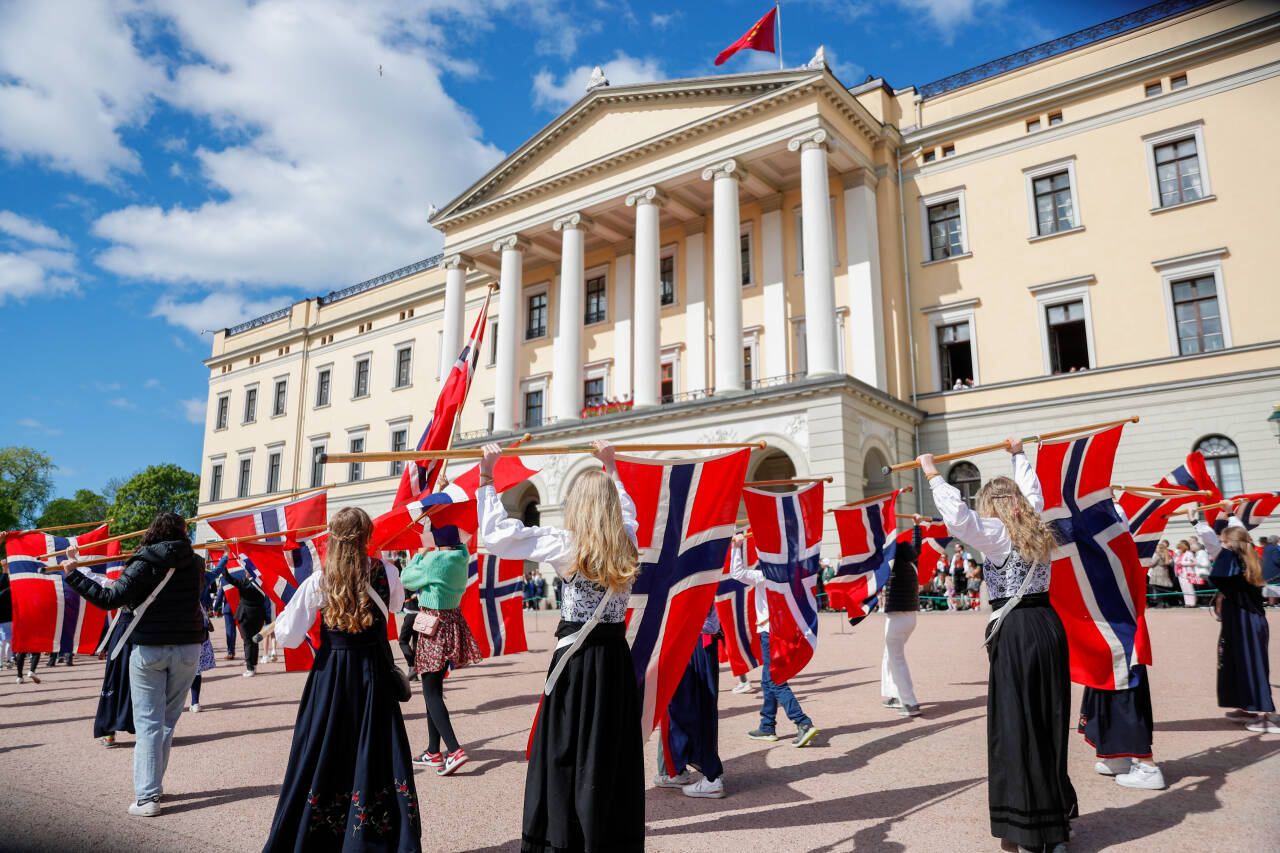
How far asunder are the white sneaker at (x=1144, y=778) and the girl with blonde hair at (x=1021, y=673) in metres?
1.32

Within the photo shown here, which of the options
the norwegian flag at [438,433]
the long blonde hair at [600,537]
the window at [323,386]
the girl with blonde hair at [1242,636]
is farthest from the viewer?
the window at [323,386]

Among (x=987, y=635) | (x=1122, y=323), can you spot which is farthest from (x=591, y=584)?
(x=1122, y=323)

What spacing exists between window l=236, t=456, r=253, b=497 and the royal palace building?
21.1 metres

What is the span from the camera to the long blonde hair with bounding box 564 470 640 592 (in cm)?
398

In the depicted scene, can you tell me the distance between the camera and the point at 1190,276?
910 inches

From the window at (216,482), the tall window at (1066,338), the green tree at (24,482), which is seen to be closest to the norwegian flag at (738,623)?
the tall window at (1066,338)

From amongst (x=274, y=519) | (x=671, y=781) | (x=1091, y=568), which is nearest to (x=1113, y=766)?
(x=1091, y=568)

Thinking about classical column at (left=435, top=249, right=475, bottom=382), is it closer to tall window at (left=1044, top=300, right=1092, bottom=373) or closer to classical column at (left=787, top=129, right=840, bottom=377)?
classical column at (left=787, top=129, right=840, bottom=377)

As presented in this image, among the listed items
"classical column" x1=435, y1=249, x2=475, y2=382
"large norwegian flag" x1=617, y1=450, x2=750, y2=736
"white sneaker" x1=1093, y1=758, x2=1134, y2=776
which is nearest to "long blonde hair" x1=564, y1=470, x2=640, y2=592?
"large norwegian flag" x1=617, y1=450, x2=750, y2=736

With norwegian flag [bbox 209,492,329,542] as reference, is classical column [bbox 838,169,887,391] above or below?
above

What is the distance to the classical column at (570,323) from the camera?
29.9 m

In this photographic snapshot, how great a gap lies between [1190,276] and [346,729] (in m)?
A: 26.0

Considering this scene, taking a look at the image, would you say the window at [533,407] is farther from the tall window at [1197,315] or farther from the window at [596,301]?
the tall window at [1197,315]

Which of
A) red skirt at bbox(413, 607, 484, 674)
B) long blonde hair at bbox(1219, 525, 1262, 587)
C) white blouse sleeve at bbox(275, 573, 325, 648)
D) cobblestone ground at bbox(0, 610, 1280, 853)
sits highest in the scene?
long blonde hair at bbox(1219, 525, 1262, 587)
